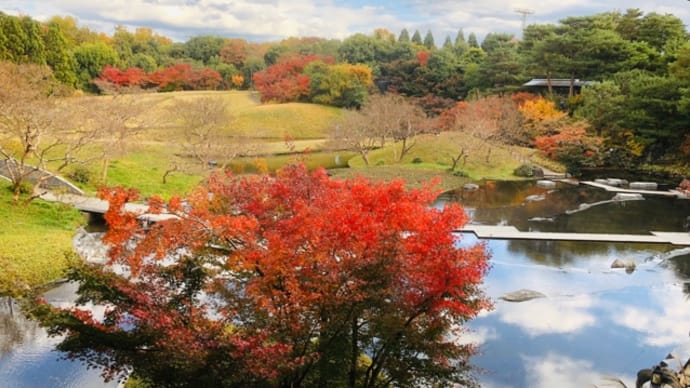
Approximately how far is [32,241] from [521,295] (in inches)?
499

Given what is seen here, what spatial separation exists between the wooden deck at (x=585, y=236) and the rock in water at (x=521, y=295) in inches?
186

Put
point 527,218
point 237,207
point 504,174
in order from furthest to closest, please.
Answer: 1. point 504,174
2. point 527,218
3. point 237,207

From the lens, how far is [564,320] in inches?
484

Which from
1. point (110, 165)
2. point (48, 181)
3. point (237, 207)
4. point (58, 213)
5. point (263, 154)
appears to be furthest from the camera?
point (263, 154)

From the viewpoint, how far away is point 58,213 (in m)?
17.8

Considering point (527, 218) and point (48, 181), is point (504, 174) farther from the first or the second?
point (48, 181)

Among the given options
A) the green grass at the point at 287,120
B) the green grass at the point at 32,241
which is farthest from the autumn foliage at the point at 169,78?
the green grass at the point at 32,241

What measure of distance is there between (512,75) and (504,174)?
13.2 m

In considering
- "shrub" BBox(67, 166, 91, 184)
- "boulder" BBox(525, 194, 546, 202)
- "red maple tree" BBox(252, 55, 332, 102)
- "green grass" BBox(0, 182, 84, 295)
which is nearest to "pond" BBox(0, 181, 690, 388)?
"green grass" BBox(0, 182, 84, 295)

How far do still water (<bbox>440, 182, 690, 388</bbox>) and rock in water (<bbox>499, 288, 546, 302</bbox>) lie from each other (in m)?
0.18

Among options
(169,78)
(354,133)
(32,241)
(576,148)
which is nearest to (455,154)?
(354,133)

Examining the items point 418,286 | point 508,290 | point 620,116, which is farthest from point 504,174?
point 418,286

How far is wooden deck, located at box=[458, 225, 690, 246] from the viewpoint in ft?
59.5

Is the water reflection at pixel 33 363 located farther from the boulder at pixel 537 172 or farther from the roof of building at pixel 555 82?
the roof of building at pixel 555 82
